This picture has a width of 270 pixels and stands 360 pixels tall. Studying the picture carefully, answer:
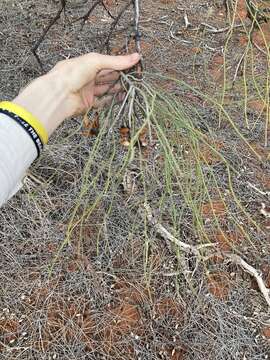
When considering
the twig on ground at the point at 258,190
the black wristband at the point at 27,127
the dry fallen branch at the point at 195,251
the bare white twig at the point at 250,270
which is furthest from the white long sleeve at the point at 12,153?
the twig on ground at the point at 258,190

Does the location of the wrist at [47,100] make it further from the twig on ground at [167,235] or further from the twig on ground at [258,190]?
the twig on ground at [258,190]

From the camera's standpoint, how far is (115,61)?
1096 millimetres

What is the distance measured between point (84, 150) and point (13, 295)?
2.61 ft

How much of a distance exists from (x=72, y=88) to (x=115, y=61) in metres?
0.11

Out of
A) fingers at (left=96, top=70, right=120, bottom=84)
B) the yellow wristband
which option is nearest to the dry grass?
fingers at (left=96, top=70, right=120, bottom=84)

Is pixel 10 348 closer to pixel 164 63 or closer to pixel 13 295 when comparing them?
pixel 13 295

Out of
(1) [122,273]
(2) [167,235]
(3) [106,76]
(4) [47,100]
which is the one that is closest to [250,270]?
(2) [167,235]

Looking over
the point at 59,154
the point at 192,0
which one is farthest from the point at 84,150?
the point at 192,0

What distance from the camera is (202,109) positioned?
294 cm

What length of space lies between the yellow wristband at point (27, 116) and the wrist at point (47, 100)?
3 centimetres

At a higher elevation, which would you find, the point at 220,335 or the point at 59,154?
the point at 59,154

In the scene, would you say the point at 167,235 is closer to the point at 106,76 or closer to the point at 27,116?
the point at 106,76

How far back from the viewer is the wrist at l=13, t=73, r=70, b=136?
40.5 inches

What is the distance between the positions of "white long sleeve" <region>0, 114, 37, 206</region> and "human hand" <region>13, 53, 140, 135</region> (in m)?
0.08
